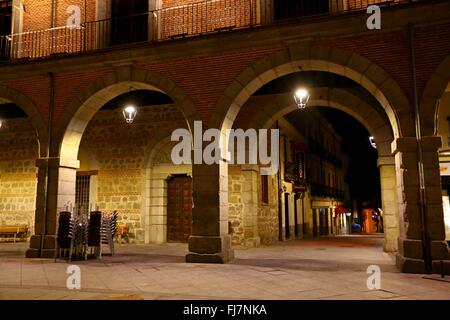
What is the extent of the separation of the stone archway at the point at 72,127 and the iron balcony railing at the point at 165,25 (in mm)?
1008

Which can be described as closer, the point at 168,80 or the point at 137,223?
the point at 168,80

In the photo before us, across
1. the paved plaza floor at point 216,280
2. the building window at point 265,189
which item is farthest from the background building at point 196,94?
the paved plaza floor at point 216,280

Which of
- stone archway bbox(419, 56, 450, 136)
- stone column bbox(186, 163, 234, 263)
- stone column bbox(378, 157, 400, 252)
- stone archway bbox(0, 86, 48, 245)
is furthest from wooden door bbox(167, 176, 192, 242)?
stone archway bbox(419, 56, 450, 136)

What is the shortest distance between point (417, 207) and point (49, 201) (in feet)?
27.3

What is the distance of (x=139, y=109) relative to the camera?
13.8 m

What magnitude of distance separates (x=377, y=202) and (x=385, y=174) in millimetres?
32913

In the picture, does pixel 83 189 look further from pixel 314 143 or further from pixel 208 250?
pixel 314 143

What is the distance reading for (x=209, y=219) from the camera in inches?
342

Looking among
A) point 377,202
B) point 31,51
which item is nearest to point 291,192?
point 31,51

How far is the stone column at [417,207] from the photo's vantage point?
7277 millimetres

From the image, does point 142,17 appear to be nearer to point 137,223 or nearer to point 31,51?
point 31,51

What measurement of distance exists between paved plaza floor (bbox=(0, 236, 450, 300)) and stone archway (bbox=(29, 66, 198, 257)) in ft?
4.28

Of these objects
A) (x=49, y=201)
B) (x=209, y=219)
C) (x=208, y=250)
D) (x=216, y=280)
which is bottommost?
(x=216, y=280)

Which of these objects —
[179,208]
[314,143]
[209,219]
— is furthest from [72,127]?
[314,143]
